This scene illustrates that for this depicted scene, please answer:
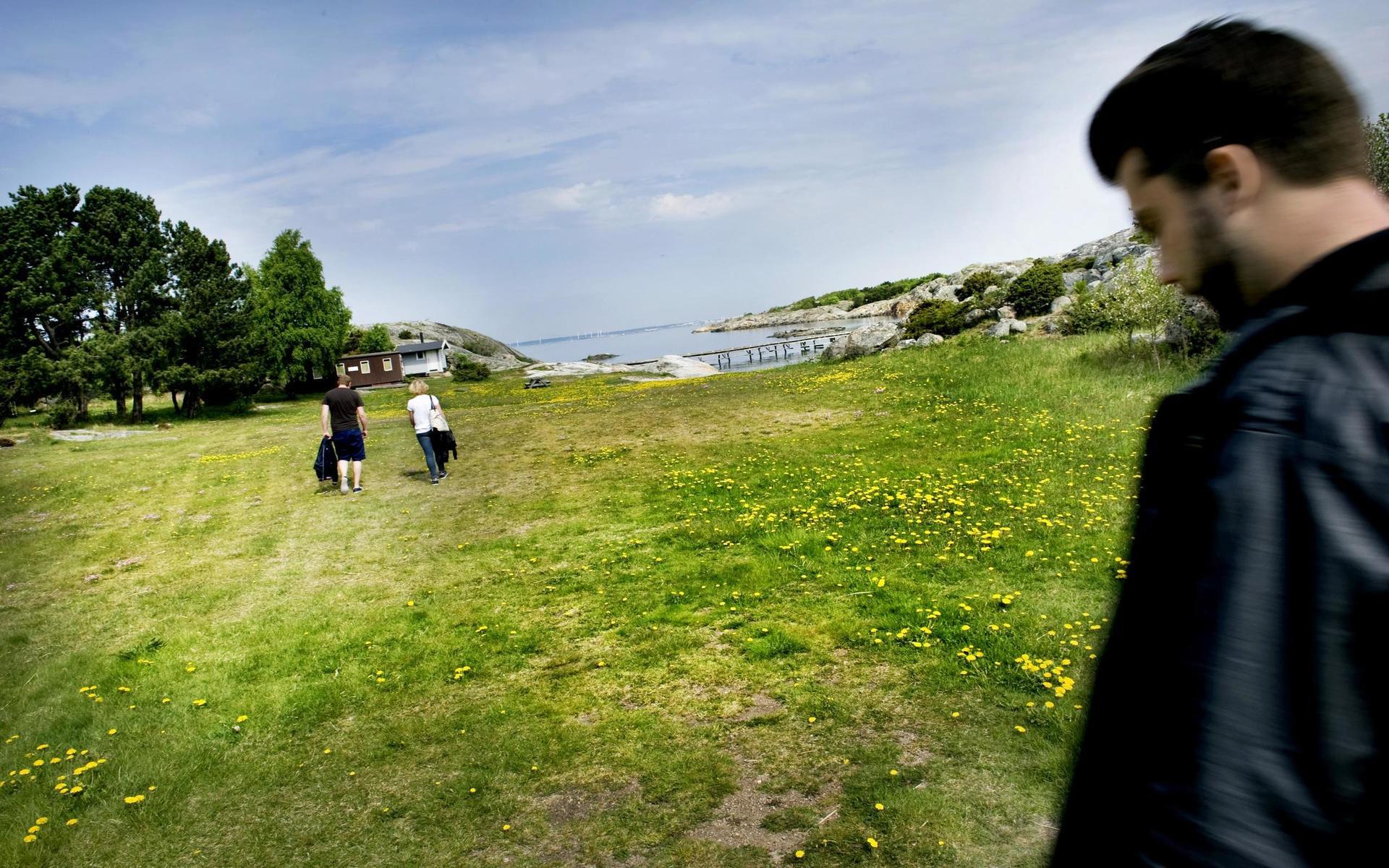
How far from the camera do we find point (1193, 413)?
153 cm

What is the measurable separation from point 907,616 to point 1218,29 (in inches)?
336

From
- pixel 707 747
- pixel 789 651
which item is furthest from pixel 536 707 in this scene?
pixel 789 651

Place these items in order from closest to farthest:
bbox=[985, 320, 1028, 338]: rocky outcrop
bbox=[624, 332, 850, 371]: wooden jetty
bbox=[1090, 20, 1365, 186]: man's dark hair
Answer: bbox=[1090, 20, 1365, 186]: man's dark hair → bbox=[985, 320, 1028, 338]: rocky outcrop → bbox=[624, 332, 850, 371]: wooden jetty

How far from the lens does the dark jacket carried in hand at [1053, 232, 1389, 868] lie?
4.02 feet

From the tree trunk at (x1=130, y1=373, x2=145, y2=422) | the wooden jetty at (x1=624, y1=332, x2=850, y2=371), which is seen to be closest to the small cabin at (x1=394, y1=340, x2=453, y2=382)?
the wooden jetty at (x1=624, y1=332, x2=850, y2=371)

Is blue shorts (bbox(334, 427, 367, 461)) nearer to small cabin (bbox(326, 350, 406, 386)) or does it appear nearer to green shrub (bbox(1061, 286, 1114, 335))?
green shrub (bbox(1061, 286, 1114, 335))

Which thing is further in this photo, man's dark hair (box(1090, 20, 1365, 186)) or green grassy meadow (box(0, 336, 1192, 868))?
green grassy meadow (box(0, 336, 1192, 868))

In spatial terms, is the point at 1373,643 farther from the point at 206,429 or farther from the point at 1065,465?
the point at 206,429

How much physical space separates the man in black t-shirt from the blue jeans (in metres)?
1.40

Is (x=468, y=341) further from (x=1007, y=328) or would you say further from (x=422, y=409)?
(x=422, y=409)

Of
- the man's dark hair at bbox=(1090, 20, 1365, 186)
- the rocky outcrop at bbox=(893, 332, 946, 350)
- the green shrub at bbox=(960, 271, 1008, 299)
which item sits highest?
the green shrub at bbox=(960, 271, 1008, 299)

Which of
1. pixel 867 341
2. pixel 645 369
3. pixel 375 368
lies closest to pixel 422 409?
pixel 867 341

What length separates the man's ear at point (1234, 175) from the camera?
1.53 meters

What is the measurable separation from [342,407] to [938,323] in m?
43.7
